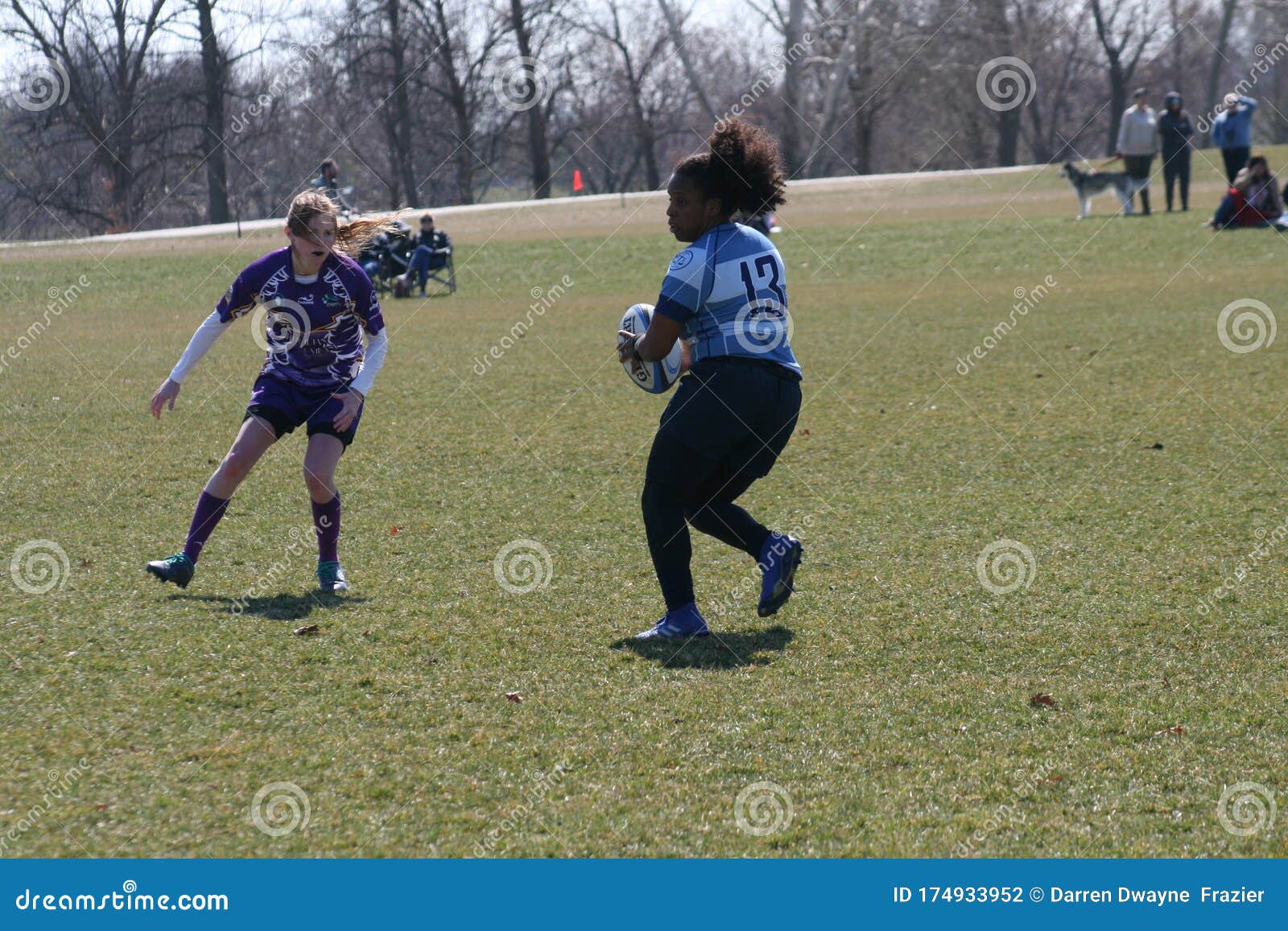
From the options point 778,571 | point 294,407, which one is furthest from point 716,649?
point 294,407

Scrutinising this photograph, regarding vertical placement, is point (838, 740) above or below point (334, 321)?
below

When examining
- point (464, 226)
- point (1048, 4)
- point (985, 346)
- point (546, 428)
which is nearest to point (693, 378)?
point (546, 428)

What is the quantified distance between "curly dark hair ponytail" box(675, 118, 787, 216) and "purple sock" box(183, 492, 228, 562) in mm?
2675

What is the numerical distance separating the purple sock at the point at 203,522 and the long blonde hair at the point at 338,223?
129 centimetres

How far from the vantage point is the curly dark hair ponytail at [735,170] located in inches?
201

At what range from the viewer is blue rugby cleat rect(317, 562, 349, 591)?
6219mm

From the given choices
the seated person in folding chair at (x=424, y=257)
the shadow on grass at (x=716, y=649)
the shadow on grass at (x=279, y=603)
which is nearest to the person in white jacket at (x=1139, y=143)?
the seated person in folding chair at (x=424, y=257)

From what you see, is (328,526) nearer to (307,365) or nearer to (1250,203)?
(307,365)

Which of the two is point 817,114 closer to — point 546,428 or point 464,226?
point 464,226

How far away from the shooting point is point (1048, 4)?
49031mm

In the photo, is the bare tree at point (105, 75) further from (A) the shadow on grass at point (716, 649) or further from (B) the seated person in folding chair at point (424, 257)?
(A) the shadow on grass at point (716, 649)

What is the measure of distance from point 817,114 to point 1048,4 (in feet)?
38.1

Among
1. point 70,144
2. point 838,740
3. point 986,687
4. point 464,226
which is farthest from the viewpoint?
point 70,144

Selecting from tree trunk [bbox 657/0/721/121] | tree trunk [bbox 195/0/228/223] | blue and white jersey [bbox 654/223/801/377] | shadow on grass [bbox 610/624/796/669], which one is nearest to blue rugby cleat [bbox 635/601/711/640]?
shadow on grass [bbox 610/624/796/669]
